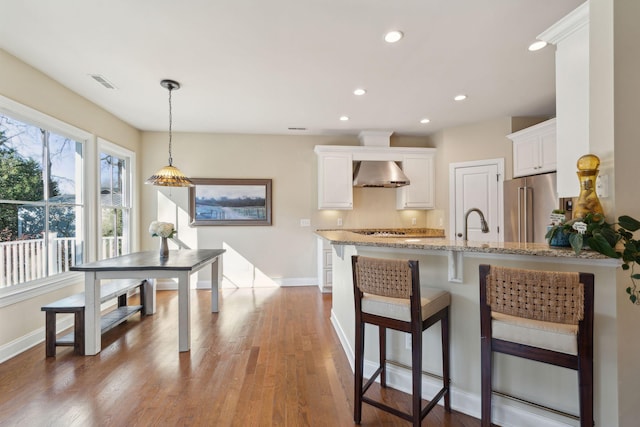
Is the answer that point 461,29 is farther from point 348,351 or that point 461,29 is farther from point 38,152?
point 38,152

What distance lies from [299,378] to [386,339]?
0.73m

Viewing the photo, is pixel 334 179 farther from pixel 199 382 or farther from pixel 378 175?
pixel 199 382

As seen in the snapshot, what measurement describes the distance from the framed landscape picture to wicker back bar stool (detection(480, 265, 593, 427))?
389cm

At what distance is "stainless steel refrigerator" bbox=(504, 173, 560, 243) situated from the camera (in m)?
3.25

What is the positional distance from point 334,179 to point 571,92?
3177mm

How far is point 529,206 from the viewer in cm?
346

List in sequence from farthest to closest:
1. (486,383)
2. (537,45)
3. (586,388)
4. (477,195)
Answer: (477,195), (537,45), (486,383), (586,388)

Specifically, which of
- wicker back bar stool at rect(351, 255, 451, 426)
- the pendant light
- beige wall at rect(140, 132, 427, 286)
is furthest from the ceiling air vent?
wicker back bar stool at rect(351, 255, 451, 426)

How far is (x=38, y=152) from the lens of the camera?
113 inches

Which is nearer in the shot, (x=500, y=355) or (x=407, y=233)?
(x=500, y=355)

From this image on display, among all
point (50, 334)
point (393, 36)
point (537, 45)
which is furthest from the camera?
point (50, 334)

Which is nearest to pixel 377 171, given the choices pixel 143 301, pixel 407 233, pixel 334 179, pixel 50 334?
pixel 334 179

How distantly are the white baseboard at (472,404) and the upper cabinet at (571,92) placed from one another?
1309 mm

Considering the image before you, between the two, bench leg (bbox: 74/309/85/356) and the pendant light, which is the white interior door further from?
bench leg (bbox: 74/309/85/356)
